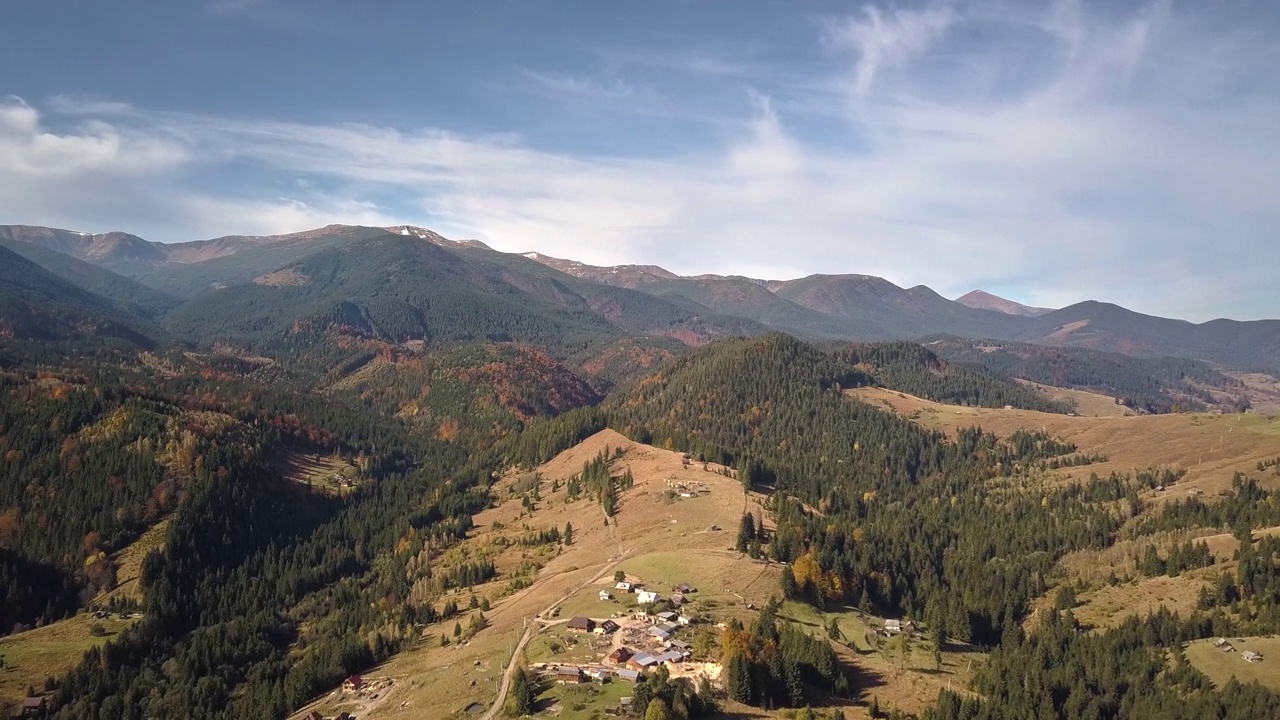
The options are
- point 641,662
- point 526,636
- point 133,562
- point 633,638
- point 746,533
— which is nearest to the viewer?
point 641,662

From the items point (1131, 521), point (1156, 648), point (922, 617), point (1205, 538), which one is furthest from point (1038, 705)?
point (1131, 521)

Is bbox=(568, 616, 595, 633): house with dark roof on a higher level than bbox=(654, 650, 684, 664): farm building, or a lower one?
lower

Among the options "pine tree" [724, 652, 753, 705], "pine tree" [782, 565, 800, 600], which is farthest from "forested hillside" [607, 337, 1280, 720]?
"pine tree" [724, 652, 753, 705]

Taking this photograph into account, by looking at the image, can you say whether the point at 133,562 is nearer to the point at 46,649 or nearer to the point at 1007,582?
the point at 46,649

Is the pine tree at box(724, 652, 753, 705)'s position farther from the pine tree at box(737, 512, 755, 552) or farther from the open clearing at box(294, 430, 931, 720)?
the pine tree at box(737, 512, 755, 552)

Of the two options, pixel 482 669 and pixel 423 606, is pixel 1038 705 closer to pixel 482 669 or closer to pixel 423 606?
pixel 482 669

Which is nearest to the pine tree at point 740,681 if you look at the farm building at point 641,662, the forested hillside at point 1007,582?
the farm building at point 641,662

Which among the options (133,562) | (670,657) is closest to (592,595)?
(670,657)
